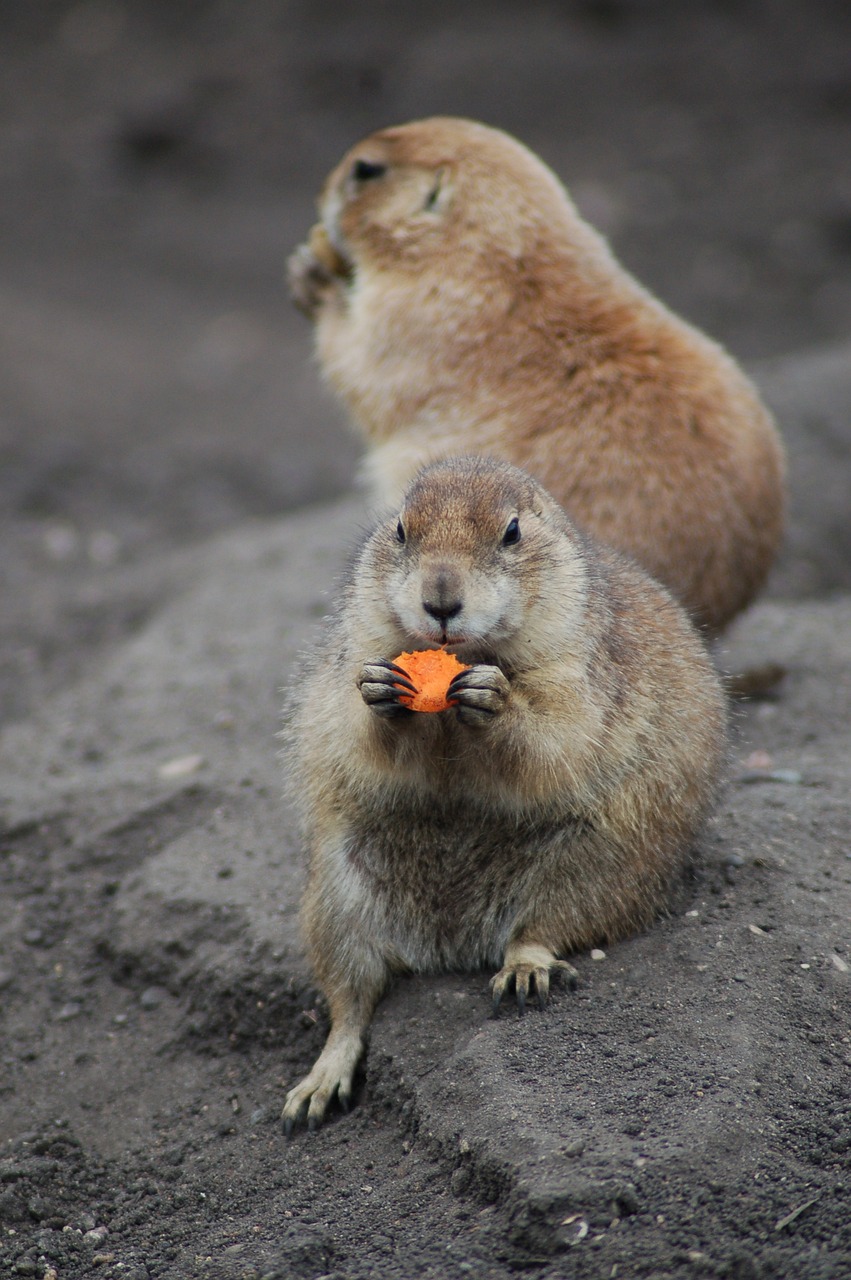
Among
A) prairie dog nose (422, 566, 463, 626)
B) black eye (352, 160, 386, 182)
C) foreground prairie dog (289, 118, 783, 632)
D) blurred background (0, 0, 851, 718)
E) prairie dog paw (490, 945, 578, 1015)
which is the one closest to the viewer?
prairie dog nose (422, 566, 463, 626)

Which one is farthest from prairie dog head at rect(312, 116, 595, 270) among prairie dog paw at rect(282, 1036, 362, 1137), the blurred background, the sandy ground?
the blurred background

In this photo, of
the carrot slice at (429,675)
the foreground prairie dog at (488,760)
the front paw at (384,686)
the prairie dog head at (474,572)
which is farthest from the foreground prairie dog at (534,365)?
the front paw at (384,686)

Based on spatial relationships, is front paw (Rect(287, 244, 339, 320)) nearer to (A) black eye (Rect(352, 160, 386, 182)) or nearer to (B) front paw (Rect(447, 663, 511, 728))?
(A) black eye (Rect(352, 160, 386, 182))

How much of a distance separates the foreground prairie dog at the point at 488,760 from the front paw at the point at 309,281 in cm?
260

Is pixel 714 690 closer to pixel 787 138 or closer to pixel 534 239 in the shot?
pixel 534 239

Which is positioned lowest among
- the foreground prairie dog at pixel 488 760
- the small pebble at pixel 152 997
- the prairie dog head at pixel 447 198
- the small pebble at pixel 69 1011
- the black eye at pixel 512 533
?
the small pebble at pixel 69 1011

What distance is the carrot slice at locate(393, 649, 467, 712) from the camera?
3.49 m

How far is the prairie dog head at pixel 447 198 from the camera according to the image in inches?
228

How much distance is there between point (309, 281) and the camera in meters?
6.43

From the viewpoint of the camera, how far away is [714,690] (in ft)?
14.3

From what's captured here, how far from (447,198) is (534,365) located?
96 centimetres

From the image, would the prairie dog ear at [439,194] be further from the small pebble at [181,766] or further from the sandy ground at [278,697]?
the small pebble at [181,766]

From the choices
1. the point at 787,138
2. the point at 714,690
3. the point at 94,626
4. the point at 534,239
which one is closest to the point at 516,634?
the point at 714,690

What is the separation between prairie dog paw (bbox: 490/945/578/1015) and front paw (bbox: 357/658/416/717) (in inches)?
35.5
